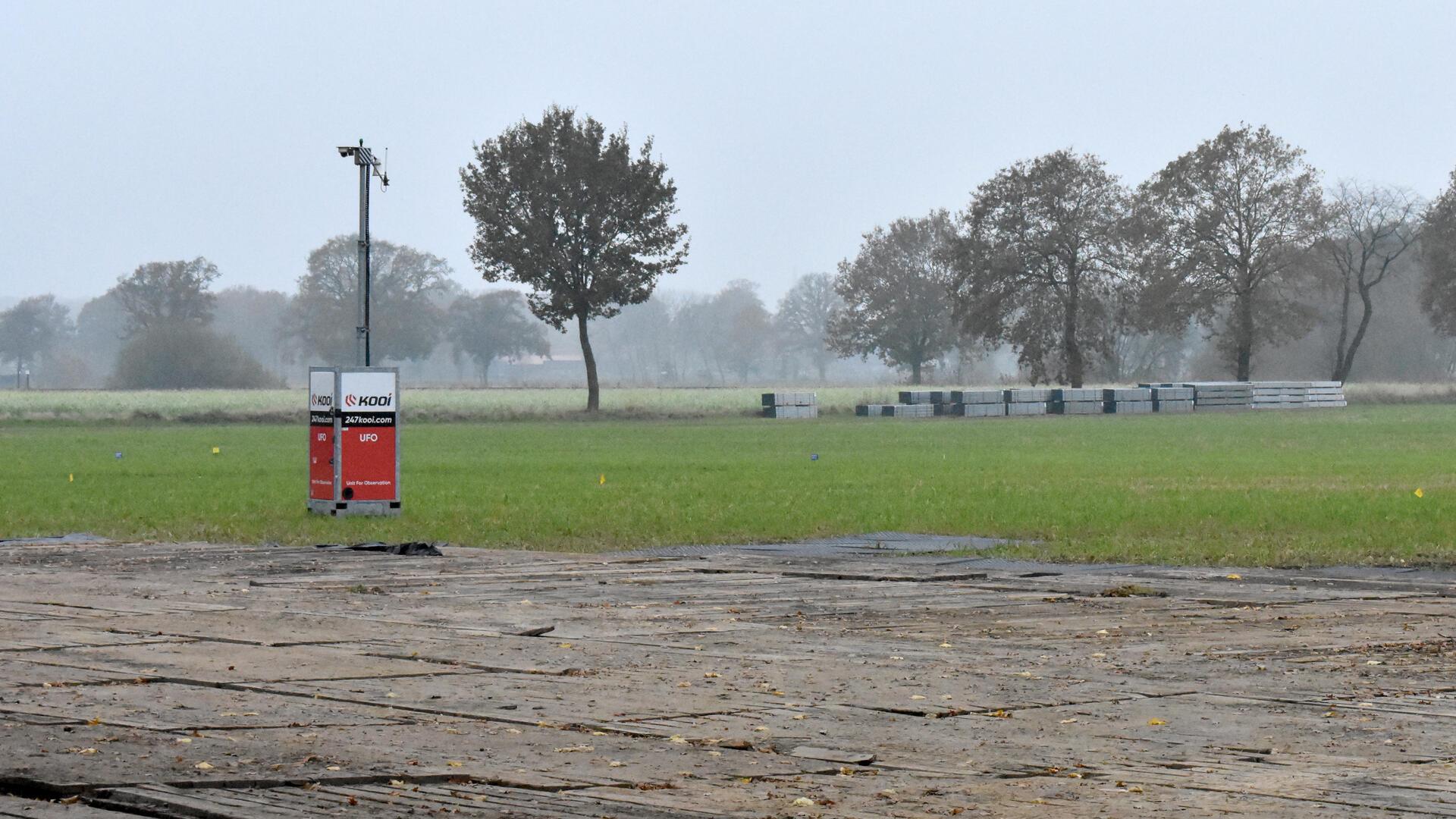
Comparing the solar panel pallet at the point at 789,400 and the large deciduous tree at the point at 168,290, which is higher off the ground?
the large deciduous tree at the point at 168,290

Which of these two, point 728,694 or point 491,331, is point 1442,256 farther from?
point 491,331

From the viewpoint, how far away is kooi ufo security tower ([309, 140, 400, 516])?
64.2ft

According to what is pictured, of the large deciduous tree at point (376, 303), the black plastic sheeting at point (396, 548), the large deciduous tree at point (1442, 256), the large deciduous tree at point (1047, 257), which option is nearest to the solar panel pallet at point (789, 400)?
the large deciduous tree at point (1047, 257)

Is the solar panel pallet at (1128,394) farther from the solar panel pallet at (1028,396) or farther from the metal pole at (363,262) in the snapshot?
the metal pole at (363,262)

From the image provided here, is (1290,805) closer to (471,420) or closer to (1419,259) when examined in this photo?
(471,420)

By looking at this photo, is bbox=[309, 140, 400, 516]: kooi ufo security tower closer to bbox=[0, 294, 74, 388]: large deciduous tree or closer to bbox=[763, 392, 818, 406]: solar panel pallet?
bbox=[763, 392, 818, 406]: solar panel pallet

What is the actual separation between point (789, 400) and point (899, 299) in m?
57.4

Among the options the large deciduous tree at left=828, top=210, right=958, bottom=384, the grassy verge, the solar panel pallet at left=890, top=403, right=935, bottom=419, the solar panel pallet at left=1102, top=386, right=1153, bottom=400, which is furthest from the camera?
the large deciduous tree at left=828, top=210, right=958, bottom=384

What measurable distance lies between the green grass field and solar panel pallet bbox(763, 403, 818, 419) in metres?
18.0

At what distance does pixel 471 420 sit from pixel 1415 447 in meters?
33.5

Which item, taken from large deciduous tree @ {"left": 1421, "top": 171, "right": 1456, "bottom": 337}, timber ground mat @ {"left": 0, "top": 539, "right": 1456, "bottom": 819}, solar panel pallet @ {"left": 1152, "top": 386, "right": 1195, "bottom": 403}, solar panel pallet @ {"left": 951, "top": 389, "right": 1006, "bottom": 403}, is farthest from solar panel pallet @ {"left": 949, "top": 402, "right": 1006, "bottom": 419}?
timber ground mat @ {"left": 0, "top": 539, "right": 1456, "bottom": 819}

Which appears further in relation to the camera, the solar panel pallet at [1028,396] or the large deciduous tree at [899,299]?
the large deciduous tree at [899,299]

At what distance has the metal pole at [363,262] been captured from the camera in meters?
20.7

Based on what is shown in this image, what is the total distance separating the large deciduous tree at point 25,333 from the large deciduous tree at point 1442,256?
138 meters
